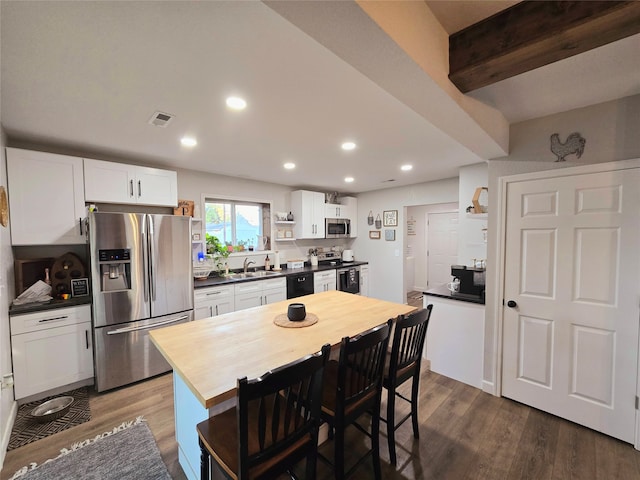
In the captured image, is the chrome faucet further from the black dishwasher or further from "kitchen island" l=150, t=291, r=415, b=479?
"kitchen island" l=150, t=291, r=415, b=479

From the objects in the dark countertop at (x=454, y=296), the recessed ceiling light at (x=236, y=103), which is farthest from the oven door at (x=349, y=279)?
the recessed ceiling light at (x=236, y=103)

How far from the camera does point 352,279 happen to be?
207 inches

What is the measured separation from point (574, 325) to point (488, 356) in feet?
2.36

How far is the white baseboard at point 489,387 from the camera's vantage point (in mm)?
2443

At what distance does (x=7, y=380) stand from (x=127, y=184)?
193cm

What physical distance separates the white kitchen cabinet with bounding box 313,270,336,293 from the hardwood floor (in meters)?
2.54

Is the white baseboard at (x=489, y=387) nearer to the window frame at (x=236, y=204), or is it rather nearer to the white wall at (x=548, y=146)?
the white wall at (x=548, y=146)

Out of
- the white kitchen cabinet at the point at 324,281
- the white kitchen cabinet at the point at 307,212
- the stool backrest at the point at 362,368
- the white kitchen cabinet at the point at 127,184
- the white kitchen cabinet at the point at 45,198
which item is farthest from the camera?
the white kitchen cabinet at the point at 307,212

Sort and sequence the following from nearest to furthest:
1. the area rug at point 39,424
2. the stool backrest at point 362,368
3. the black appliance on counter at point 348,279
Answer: the stool backrest at point 362,368 → the area rug at point 39,424 → the black appliance on counter at point 348,279

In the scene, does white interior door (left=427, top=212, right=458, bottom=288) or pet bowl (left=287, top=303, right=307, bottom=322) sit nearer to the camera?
pet bowl (left=287, top=303, right=307, bottom=322)

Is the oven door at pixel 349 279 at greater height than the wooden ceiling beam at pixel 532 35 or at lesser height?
lesser

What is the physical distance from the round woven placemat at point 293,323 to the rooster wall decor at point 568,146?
2303 mm

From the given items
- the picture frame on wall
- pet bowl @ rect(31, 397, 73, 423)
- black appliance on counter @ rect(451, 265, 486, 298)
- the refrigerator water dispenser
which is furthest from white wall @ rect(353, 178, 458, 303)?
pet bowl @ rect(31, 397, 73, 423)

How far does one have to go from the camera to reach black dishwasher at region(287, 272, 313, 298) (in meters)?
4.22
